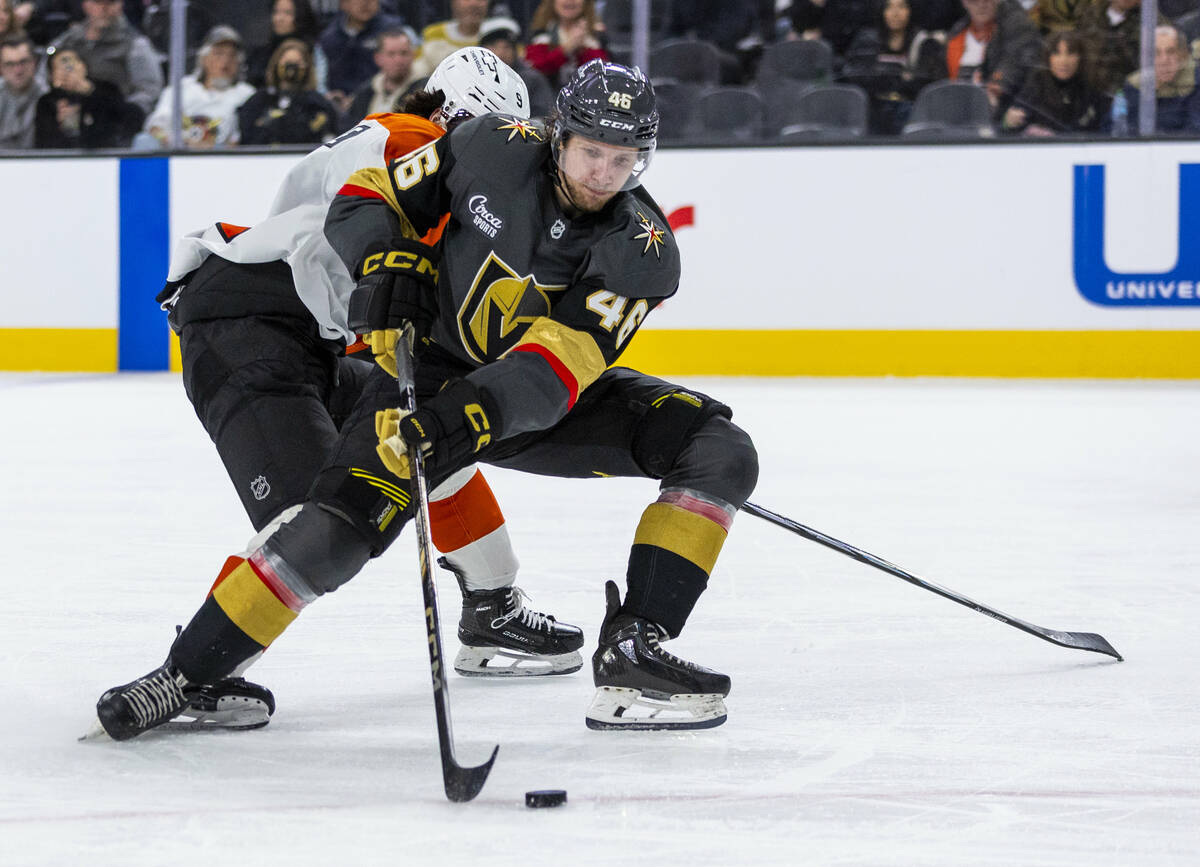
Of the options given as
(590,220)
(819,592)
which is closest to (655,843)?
(590,220)

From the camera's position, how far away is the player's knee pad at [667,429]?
2285 millimetres

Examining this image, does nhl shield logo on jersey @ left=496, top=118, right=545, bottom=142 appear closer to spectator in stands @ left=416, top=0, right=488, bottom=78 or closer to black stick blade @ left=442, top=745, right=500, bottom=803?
black stick blade @ left=442, top=745, right=500, bottom=803

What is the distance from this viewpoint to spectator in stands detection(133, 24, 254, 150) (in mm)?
8281

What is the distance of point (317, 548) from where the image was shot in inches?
81.1

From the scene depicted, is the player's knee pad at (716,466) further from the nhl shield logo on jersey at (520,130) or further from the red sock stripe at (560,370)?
the nhl shield logo on jersey at (520,130)

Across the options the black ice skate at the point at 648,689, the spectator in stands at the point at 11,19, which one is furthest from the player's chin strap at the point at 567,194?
the spectator in stands at the point at 11,19

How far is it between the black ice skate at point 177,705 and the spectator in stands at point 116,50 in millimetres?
6825

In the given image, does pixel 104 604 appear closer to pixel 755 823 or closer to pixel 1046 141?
pixel 755 823

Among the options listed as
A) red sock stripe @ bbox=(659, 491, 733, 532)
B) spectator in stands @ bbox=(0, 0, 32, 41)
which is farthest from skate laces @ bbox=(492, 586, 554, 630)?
spectator in stands @ bbox=(0, 0, 32, 41)

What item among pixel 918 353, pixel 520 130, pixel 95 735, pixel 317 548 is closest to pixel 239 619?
pixel 317 548

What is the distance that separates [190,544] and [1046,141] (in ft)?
17.8

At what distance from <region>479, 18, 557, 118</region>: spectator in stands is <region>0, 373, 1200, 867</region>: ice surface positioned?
3.75 m

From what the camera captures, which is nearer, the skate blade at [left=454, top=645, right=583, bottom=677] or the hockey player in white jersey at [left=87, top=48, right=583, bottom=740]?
the hockey player in white jersey at [left=87, top=48, right=583, bottom=740]

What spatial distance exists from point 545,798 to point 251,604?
1.71 ft
